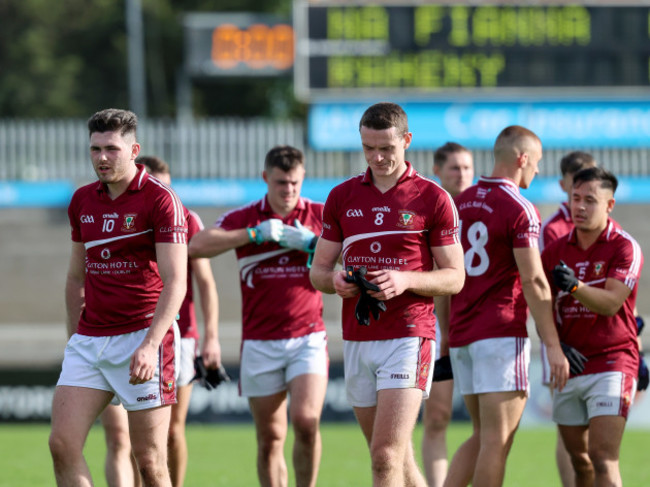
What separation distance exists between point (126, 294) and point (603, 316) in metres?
2.98

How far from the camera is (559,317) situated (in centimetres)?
700

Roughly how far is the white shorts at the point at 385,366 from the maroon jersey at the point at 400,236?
0.16ft

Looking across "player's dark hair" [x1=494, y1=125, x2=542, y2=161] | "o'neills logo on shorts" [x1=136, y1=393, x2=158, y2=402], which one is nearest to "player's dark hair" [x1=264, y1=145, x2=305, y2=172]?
"player's dark hair" [x1=494, y1=125, x2=542, y2=161]

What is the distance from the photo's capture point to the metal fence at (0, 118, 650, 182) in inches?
843

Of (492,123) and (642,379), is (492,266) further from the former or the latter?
(492,123)

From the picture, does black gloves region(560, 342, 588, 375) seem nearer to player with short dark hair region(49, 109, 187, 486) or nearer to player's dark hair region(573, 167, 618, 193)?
player's dark hair region(573, 167, 618, 193)

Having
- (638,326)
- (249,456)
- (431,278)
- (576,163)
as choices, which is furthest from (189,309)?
(249,456)

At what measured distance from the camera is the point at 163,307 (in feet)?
19.1

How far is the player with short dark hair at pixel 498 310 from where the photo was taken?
6.36 m

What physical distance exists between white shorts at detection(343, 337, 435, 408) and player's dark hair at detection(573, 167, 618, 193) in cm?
163

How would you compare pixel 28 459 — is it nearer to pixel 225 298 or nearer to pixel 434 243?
pixel 434 243

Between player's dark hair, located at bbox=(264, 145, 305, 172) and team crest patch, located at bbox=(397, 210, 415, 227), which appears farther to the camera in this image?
player's dark hair, located at bbox=(264, 145, 305, 172)

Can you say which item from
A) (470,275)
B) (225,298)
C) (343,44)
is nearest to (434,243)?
(470,275)

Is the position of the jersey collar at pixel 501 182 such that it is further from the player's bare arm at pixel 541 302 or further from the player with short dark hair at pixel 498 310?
the player's bare arm at pixel 541 302
